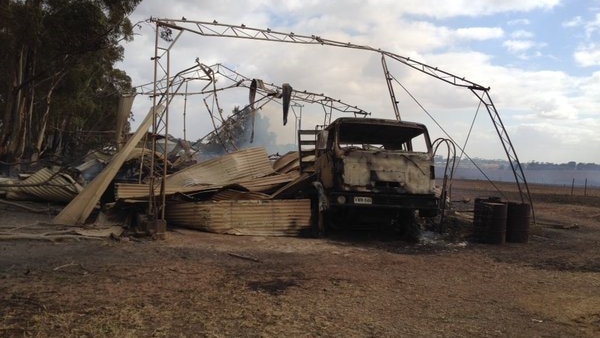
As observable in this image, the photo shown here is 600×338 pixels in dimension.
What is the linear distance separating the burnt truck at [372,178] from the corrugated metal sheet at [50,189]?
640 centimetres

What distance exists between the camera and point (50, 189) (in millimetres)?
12984

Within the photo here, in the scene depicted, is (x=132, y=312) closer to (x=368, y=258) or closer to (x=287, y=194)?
(x=368, y=258)

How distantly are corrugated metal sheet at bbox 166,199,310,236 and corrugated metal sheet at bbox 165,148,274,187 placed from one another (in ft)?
5.95

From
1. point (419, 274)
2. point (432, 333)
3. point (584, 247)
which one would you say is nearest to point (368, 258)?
point (419, 274)

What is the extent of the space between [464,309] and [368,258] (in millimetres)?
2998

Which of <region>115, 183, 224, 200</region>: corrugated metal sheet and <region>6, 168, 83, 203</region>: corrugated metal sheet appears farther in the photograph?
<region>6, 168, 83, 203</region>: corrugated metal sheet

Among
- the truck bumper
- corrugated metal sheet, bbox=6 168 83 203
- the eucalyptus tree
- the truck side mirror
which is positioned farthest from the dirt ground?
the eucalyptus tree

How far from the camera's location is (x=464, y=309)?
5512 millimetres

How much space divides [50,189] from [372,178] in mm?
8400

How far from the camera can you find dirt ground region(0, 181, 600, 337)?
461 centimetres

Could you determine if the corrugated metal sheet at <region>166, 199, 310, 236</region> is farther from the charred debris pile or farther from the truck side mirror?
the truck side mirror

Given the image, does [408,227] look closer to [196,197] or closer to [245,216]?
[245,216]

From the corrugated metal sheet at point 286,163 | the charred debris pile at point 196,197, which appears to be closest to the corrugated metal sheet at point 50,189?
the charred debris pile at point 196,197

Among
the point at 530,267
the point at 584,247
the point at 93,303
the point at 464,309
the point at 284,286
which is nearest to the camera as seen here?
the point at 93,303
